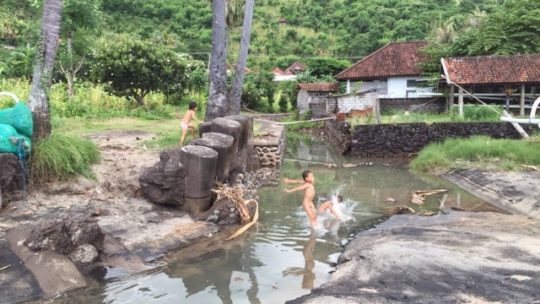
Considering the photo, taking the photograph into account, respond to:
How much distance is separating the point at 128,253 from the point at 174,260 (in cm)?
68

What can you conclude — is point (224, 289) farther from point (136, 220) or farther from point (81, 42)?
point (81, 42)

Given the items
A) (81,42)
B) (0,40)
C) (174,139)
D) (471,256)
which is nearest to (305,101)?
(81,42)

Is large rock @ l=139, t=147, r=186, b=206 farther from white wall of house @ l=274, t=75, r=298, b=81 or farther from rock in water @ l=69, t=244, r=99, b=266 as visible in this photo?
white wall of house @ l=274, t=75, r=298, b=81

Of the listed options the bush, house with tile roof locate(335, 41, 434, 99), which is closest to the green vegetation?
the bush

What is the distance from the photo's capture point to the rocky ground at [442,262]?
19.9ft

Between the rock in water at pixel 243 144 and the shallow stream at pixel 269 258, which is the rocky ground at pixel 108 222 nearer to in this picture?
the shallow stream at pixel 269 258

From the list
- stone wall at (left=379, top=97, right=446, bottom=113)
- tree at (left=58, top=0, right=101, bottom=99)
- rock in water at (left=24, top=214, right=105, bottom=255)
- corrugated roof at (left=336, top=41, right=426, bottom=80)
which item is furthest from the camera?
corrugated roof at (left=336, top=41, right=426, bottom=80)

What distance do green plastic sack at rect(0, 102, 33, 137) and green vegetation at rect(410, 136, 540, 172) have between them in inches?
499

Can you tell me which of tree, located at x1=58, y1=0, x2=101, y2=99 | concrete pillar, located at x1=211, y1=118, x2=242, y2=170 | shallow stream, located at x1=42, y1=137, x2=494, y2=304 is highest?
tree, located at x1=58, y1=0, x2=101, y2=99

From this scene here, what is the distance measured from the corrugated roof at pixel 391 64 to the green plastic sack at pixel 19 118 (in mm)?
26867

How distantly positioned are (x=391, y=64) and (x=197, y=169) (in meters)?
26.7

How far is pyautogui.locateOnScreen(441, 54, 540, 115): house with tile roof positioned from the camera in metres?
22.8

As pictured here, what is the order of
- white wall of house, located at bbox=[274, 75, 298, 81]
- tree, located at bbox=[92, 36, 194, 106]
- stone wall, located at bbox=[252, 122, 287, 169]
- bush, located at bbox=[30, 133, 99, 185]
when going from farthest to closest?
1. white wall of house, located at bbox=[274, 75, 298, 81]
2. tree, located at bbox=[92, 36, 194, 106]
3. stone wall, located at bbox=[252, 122, 287, 169]
4. bush, located at bbox=[30, 133, 99, 185]

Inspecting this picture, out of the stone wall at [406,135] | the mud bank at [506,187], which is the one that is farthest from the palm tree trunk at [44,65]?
the stone wall at [406,135]
